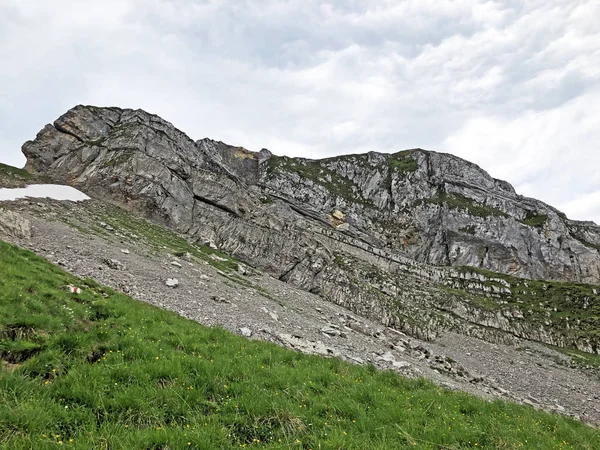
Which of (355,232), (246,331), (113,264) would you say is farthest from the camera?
(355,232)

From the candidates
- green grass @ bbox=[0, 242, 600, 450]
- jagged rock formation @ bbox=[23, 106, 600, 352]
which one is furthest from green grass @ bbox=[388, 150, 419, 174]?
green grass @ bbox=[0, 242, 600, 450]

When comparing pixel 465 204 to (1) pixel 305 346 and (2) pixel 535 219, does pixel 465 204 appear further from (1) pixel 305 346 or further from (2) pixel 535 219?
(1) pixel 305 346

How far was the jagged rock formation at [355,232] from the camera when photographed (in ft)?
181

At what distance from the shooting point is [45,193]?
44156 mm

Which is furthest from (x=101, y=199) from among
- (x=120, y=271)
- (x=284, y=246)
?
(x=120, y=271)

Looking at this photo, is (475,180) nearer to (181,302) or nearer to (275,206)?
(275,206)

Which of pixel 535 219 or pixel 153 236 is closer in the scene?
pixel 153 236

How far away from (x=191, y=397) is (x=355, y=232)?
103 meters

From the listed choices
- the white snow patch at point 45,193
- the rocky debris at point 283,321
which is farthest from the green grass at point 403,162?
the white snow patch at point 45,193

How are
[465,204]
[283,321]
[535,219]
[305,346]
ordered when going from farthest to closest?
[535,219]
[465,204]
[283,321]
[305,346]

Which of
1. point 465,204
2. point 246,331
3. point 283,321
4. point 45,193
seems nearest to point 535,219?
point 465,204

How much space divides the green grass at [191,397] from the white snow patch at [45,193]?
116ft

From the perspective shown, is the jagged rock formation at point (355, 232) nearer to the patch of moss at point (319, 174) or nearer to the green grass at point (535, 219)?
the green grass at point (535, 219)

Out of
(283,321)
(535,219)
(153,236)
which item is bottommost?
→ (283,321)
